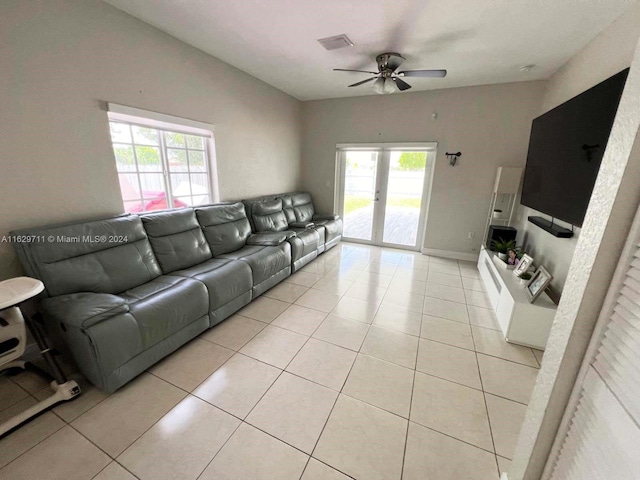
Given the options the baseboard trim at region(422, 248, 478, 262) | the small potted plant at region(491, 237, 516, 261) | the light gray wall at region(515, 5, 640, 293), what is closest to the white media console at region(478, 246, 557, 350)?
the light gray wall at region(515, 5, 640, 293)

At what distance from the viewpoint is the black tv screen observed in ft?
5.91

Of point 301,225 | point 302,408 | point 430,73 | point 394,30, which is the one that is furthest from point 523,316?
point 301,225

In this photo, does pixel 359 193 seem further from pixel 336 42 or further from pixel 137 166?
pixel 137 166

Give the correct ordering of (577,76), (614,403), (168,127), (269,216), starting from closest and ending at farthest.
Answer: (614,403)
(577,76)
(168,127)
(269,216)

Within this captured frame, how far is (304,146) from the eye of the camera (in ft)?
16.9

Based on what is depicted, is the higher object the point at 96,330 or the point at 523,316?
the point at 96,330

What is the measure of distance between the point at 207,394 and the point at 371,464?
1.07 meters

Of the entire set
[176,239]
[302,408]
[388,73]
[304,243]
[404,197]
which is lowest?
[302,408]

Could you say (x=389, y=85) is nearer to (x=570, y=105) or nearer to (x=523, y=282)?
(x=570, y=105)

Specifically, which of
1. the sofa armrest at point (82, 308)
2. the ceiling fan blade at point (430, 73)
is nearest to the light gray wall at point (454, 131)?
the ceiling fan blade at point (430, 73)

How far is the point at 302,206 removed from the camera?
15.7 feet

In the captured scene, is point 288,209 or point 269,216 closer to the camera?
point 269,216

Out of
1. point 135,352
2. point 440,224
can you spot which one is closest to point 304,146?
point 440,224

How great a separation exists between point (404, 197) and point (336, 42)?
2760 mm
